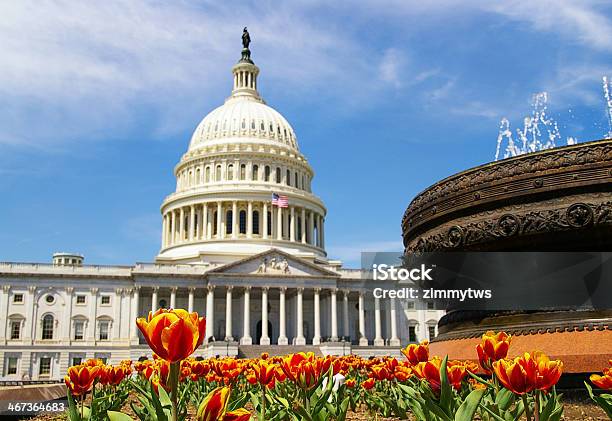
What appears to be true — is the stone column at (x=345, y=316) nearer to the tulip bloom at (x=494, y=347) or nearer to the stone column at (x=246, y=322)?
the stone column at (x=246, y=322)

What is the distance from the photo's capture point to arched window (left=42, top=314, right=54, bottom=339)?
257 ft

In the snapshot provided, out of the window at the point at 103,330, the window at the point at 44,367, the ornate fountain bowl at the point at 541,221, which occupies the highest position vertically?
the window at the point at 103,330

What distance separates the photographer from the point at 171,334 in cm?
368

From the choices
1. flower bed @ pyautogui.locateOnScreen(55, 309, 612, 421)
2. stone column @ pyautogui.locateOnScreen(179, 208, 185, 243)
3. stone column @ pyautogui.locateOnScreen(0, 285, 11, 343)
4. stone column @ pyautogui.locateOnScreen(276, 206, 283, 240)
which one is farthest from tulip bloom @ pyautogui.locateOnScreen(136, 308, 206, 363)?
stone column @ pyautogui.locateOnScreen(179, 208, 185, 243)

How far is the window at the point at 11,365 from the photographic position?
76.6 m

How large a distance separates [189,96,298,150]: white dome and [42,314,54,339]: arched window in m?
35.7

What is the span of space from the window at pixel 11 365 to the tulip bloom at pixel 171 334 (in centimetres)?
8228

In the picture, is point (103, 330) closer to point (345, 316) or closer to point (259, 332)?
point (259, 332)

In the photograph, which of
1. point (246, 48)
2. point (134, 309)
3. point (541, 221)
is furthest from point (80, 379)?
point (246, 48)

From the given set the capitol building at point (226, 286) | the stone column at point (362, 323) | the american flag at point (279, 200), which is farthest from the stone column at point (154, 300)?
the stone column at point (362, 323)

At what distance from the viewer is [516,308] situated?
8.56 metres

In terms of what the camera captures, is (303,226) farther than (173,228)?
No

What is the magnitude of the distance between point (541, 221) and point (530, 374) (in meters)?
3.93

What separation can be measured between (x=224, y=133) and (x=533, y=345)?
95200mm
